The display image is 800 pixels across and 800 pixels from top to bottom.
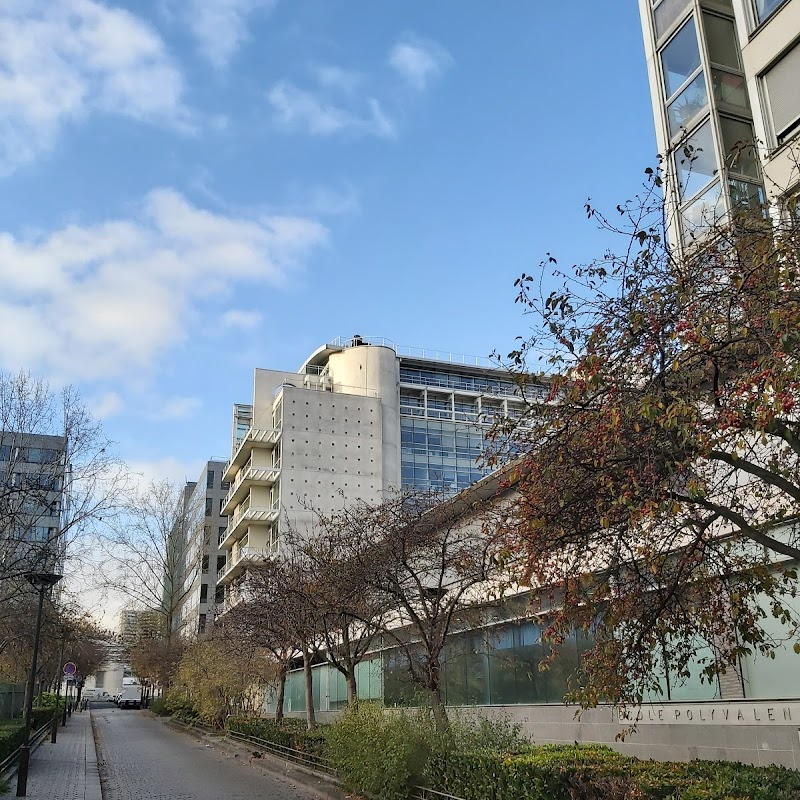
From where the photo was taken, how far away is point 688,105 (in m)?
18.1

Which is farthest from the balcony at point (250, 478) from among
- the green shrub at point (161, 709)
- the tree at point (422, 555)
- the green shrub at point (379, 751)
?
the green shrub at point (379, 751)

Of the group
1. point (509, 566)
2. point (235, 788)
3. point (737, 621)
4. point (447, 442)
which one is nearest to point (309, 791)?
point (235, 788)

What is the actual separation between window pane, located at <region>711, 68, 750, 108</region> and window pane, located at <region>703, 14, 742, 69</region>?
27cm

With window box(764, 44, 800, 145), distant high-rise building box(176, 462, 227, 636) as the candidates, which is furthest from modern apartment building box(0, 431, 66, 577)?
distant high-rise building box(176, 462, 227, 636)

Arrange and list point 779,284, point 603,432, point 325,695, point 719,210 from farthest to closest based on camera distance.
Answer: point 325,695, point 719,210, point 603,432, point 779,284

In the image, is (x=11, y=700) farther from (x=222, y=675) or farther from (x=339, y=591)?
(x=339, y=591)

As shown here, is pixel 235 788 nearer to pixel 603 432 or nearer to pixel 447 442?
pixel 603 432

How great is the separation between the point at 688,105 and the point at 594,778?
1456 centimetres

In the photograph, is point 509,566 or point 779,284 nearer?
point 779,284

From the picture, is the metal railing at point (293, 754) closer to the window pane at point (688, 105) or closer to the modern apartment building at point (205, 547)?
the window pane at point (688, 105)

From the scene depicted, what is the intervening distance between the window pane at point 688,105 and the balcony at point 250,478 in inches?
1886

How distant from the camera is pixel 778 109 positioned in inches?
569

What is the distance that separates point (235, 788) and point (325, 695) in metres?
19.6

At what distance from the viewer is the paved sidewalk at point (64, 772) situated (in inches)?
694
